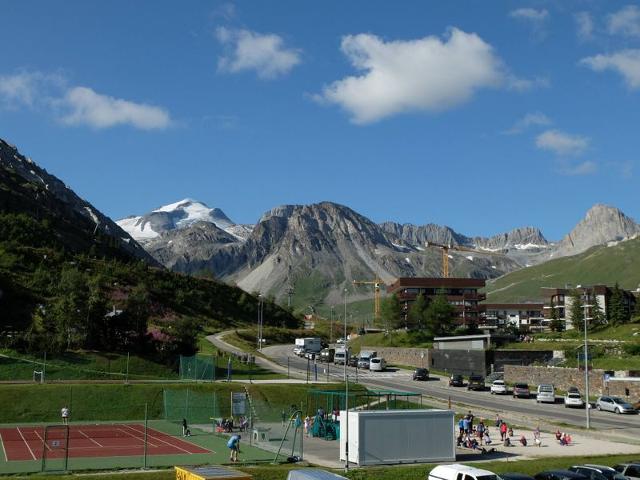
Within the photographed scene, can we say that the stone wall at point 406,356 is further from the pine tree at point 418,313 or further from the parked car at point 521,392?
the parked car at point 521,392

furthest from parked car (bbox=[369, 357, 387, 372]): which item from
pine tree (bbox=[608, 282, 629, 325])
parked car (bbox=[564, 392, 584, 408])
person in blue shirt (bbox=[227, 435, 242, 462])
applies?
person in blue shirt (bbox=[227, 435, 242, 462])

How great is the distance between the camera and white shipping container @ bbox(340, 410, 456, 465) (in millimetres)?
36375

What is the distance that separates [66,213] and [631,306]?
5894 inches

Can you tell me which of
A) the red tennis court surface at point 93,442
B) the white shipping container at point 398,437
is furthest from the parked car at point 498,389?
the red tennis court surface at point 93,442

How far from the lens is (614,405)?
61.3m

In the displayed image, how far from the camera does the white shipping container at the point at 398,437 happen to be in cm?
3638

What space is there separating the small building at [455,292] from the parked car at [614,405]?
272ft

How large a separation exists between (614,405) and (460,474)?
133 ft

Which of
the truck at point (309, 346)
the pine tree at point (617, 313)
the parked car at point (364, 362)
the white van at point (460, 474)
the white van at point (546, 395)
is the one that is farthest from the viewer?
the pine tree at point (617, 313)

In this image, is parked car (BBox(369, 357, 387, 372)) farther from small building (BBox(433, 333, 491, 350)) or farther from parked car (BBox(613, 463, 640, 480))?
parked car (BBox(613, 463, 640, 480))

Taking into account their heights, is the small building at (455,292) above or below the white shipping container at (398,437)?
above

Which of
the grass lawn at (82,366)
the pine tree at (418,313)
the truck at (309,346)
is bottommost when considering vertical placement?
the grass lawn at (82,366)

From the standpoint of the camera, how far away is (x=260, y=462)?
35406 millimetres

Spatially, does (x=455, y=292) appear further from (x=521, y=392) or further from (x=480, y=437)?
(x=480, y=437)
